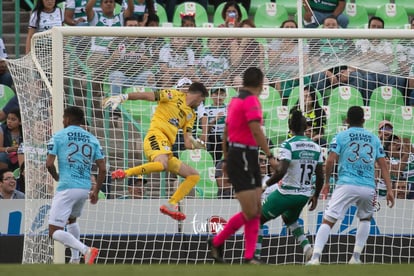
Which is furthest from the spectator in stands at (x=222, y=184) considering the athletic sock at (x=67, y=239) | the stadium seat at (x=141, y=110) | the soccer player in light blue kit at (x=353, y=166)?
the athletic sock at (x=67, y=239)

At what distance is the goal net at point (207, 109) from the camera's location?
48.9 feet

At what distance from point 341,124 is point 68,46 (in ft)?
12.2

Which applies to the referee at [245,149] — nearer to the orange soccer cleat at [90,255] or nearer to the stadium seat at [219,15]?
the orange soccer cleat at [90,255]

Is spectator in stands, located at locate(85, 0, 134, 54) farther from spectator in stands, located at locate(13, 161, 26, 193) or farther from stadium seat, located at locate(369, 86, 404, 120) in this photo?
stadium seat, located at locate(369, 86, 404, 120)

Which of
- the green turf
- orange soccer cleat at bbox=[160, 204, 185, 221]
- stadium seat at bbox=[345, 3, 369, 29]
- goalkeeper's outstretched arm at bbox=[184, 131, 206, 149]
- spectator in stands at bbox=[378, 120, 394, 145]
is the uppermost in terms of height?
stadium seat at bbox=[345, 3, 369, 29]

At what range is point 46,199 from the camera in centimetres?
1494

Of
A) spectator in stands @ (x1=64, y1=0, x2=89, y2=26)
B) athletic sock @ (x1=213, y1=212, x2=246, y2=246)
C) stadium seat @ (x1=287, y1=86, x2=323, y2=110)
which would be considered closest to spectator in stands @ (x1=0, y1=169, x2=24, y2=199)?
spectator in stands @ (x1=64, y1=0, x2=89, y2=26)

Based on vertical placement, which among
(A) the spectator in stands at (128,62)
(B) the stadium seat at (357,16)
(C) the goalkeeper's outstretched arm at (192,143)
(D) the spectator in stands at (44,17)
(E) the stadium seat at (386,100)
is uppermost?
(B) the stadium seat at (357,16)

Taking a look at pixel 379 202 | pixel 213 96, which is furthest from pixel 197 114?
pixel 379 202

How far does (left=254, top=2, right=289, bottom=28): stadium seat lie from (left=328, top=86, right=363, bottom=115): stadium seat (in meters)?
3.35

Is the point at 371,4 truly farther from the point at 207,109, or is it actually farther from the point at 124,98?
the point at 124,98

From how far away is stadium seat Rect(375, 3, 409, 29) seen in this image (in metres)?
19.6

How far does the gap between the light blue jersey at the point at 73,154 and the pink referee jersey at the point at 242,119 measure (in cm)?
270

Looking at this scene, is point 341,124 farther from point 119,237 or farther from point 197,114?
point 119,237
